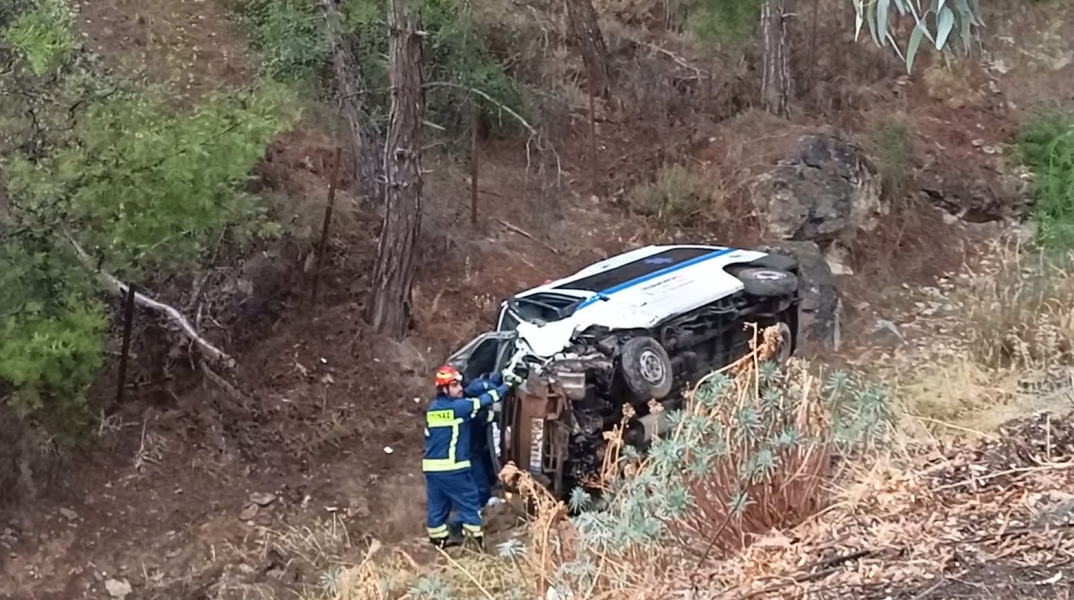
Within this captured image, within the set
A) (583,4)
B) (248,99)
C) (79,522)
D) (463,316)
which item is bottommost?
(79,522)

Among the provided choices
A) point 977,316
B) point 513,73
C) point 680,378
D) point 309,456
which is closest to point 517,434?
point 680,378

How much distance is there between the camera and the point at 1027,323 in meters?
7.74

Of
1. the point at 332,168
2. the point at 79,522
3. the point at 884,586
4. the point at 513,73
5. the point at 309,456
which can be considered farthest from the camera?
the point at 513,73

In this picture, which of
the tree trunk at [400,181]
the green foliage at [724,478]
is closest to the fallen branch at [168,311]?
the tree trunk at [400,181]

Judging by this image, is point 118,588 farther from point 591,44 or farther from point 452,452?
point 591,44

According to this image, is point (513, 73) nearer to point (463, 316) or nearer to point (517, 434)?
point (463, 316)

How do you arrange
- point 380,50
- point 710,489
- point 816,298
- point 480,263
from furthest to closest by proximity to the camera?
point 380,50, point 480,263, point 816,298, point 710,489

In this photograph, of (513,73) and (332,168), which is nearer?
(332,168)

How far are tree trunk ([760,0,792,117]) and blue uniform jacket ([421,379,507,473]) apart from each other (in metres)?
9.51

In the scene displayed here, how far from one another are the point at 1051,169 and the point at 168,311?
12022mm

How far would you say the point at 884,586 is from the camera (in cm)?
370

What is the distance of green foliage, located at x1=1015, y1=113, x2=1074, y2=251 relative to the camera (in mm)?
14906

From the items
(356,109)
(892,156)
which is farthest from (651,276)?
(892,156)

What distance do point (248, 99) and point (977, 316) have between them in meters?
5.58
